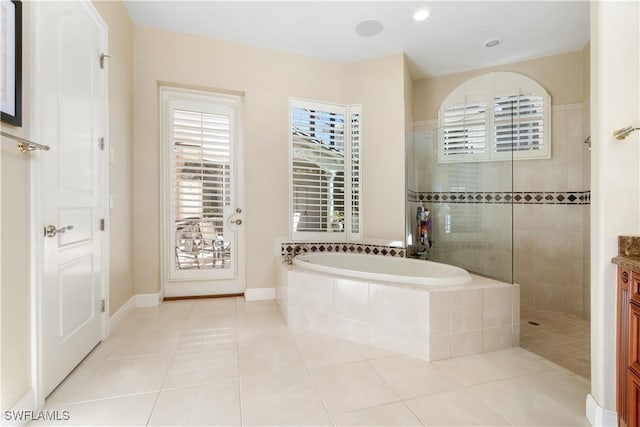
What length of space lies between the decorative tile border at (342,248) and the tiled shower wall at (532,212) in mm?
411

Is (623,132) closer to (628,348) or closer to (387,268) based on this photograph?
(628,348)

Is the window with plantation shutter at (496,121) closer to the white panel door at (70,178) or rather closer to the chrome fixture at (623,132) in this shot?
the chrome fixture at (623,132)

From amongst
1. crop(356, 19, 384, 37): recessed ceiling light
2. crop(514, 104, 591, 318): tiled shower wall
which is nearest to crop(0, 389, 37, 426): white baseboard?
crop(356, 19, 384, 37): recessed ceiling light

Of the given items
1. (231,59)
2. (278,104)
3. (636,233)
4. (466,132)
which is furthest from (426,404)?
(231,59)

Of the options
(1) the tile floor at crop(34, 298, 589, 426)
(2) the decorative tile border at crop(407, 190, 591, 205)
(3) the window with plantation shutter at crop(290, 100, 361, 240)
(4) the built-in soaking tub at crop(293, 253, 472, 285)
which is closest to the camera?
(1) the tile floor at crop(34, 298, 589, 426)

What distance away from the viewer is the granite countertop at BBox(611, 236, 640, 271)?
1108 millimetres

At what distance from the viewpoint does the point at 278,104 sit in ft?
10.4

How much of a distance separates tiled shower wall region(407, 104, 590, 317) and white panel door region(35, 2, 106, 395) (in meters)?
2.88

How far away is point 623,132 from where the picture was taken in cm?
119

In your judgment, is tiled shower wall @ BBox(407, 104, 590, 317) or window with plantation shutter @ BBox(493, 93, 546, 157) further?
window with plantation shutter @ BBox(493, 93, 546, 157)

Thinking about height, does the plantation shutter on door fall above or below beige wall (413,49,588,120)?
below

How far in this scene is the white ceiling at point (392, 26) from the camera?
2439 mm

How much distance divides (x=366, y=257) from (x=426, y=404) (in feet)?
5.34

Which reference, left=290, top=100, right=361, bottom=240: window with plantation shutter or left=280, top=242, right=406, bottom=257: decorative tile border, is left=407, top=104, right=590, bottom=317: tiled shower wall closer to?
left=280, top=242, right=406, bottom=257: decorative tile border
